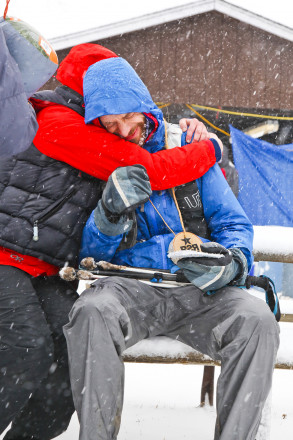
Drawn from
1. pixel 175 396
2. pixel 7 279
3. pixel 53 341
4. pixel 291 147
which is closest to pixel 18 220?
pixel 7 279

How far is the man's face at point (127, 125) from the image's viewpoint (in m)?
2.34

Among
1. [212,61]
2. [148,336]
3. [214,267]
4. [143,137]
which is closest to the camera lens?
[214,267]

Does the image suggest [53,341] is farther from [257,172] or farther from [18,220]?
[257,172]

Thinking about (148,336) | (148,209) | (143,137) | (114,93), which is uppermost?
(114,93)

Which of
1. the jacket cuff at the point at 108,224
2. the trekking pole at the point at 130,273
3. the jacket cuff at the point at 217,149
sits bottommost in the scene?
the trekking pole at the point at 130,273

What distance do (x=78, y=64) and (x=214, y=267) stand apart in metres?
1.26

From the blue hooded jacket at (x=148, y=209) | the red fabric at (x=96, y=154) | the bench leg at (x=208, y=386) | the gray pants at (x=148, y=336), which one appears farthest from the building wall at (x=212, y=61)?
the gray pants at (x=148, y=336)

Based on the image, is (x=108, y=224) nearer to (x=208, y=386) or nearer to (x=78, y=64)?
(x=78, y=64)

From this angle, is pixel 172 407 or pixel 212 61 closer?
pixel 172 407

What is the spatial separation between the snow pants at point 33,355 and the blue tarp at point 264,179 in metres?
5.38

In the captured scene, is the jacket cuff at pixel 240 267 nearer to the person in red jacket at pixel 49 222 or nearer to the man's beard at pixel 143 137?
the person in red jacket at pixel 49 222

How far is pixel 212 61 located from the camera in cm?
849

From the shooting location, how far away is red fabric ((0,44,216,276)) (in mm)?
2193

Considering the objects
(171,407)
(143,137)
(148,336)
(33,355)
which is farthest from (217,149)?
(171,407)
